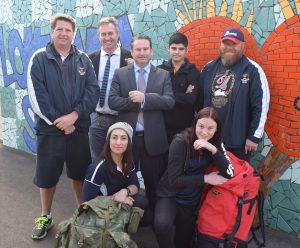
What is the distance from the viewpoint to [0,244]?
10.2 ft

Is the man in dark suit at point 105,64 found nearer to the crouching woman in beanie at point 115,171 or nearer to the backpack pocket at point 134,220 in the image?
the crouching woman in beanie at point 115,171

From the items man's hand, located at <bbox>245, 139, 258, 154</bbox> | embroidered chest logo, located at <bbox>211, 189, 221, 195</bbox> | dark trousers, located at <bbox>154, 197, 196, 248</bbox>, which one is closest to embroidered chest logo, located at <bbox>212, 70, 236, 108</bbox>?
man's hand, located at <bbox>245, 139, 258, 154</bbox>

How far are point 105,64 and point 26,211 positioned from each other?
1865 mm

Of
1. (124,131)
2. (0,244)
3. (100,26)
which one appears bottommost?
(0,244)

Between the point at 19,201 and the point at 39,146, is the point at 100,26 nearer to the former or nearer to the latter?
the point at 39,146

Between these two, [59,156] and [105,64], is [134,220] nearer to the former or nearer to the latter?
[59,156]

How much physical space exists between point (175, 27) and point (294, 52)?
4.52 ft

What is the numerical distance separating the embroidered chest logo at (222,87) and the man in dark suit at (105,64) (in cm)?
92

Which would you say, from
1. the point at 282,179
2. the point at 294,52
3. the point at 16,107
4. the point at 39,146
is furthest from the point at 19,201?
the point at 294,52

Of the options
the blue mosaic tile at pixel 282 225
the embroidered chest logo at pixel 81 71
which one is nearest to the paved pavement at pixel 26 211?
the blue mosaic tile at pixel 282 225

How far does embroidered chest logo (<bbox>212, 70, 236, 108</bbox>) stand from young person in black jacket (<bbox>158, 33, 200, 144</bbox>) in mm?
191

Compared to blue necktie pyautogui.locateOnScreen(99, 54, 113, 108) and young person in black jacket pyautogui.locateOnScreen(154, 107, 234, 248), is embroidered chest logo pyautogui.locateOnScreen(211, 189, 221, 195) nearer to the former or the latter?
young person in black jacket pyautogui.locateOnScreen(154, 107, 234, 248)

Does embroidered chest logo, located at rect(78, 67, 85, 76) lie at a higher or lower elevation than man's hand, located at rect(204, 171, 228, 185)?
higher

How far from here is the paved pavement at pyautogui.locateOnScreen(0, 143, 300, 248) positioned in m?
3.20
